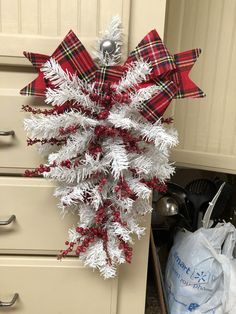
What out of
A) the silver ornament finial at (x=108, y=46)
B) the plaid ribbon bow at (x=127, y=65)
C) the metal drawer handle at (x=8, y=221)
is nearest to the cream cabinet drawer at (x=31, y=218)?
the metal drawer handle at (x=8, y=221)

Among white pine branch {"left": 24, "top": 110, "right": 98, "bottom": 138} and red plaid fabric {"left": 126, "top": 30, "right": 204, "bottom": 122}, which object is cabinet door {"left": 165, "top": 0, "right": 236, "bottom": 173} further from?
white pine branch {"left": 24, "top": 110, "right": 98, "bottom": 138}

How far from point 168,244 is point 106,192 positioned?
21.9 inches

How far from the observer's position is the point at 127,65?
0.77 meters

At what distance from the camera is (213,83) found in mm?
1034

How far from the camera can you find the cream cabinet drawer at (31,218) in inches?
34.4

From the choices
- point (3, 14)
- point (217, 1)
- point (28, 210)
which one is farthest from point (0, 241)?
point (217, 1)

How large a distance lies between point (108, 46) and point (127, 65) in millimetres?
58

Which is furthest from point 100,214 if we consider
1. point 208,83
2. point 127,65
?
point 208,83

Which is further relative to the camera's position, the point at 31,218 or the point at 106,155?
the point at 31,218

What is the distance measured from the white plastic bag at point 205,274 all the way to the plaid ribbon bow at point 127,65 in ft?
1.39

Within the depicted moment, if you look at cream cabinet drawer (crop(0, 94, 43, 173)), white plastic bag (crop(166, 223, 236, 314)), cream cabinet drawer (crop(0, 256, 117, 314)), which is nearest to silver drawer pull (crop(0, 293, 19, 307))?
cream cabinet drawer (crop(0, 256, 117, 314))

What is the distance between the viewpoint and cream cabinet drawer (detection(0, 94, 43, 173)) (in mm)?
836

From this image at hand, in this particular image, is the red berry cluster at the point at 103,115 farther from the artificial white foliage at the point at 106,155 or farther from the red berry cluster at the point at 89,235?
the red berry cluster at the point at 89,235

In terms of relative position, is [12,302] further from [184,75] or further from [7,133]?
[184,75]
